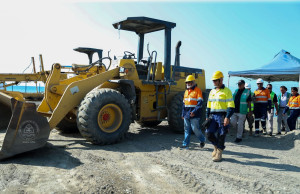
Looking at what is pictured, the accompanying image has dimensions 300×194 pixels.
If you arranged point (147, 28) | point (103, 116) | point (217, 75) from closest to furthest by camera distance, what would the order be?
point (217, 75), point (103, 116), point (147, 28)

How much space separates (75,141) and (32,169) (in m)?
1.98

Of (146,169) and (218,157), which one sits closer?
(146,169)

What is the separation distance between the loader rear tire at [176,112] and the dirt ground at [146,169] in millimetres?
1090

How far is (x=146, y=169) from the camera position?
4.17 m

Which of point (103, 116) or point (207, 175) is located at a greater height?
point (103, 116)

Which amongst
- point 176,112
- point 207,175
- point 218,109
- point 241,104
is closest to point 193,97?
point 218,109

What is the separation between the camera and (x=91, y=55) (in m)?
9.55

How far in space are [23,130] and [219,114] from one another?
350 cm

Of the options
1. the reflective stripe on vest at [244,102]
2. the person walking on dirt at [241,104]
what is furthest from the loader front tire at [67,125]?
the reflective stripe on vest at [244,102]

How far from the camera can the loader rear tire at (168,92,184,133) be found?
279 inches

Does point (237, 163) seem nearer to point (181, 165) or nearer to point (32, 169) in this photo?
point (181, 165)

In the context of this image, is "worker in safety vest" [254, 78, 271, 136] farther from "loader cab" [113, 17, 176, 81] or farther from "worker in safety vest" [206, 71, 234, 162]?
"worker in safety vest" [206, 71, 234, 162]

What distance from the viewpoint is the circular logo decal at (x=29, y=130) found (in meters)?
4.34

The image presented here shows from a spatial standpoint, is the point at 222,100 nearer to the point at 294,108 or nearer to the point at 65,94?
the point at 65,94
